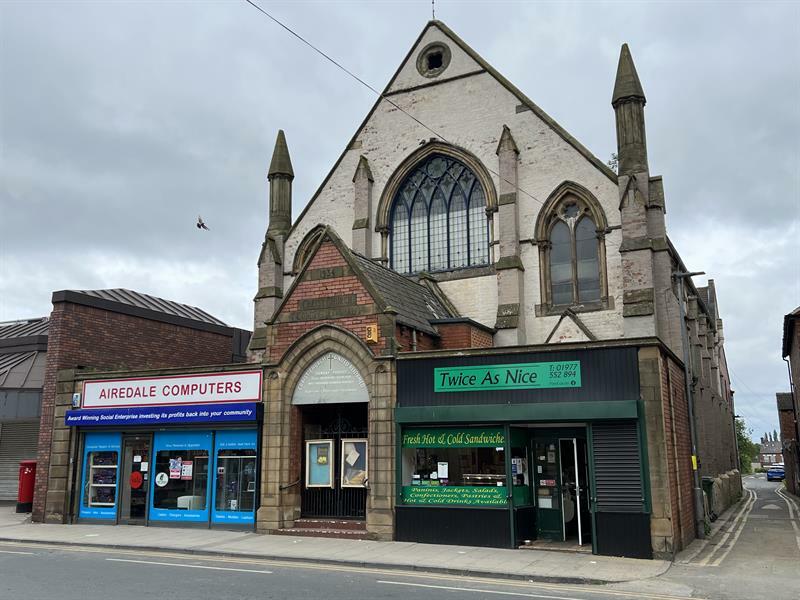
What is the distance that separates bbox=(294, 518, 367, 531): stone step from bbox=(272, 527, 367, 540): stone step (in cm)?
12

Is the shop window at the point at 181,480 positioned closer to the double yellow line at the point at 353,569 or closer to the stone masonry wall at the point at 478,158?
the double yellow line at the point at 353,569

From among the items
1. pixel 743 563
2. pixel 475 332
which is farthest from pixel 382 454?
pixel 743 563

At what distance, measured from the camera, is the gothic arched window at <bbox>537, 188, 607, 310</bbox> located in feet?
81.0

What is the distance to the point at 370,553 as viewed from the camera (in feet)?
47.6

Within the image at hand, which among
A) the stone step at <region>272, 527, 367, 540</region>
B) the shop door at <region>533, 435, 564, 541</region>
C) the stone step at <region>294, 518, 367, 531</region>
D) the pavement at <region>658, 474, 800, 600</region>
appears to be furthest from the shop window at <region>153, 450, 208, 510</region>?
the pavement at <region>658, 474, 800, 600</region>

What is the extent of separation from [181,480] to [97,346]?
19.7ft

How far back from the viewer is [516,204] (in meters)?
25.9

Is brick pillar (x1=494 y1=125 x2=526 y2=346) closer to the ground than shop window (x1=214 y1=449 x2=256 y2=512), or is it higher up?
higher up

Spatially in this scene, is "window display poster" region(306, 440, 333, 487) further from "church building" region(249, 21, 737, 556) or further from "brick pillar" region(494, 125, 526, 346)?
"brick pillar" region(494, 125, 526, 346)

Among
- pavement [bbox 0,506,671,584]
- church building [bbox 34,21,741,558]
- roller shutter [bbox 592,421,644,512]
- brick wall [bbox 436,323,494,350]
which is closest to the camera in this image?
pavement [bbox 0,506,671,584]

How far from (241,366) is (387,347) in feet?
14.5

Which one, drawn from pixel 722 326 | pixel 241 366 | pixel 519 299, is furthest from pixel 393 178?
pixel 722 326

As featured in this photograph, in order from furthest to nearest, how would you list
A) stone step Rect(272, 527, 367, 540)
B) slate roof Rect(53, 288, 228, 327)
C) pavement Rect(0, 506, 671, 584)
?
slate roof Rect(53, 288, 228, 327), stone step Rect(272, 527, 367, 540), pavement Rect(0, 506, 671, 584)

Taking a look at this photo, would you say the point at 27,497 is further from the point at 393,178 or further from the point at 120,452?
the point at 393,178
